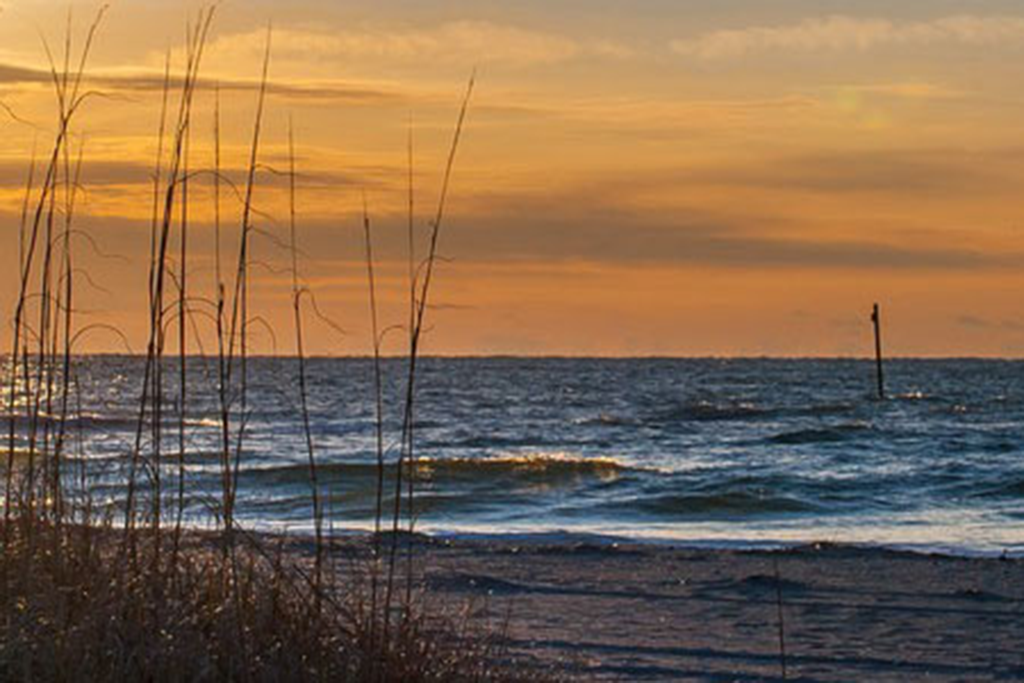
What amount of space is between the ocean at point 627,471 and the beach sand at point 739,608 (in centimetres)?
130

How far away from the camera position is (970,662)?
7.68m

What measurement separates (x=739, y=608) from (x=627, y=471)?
531 inches

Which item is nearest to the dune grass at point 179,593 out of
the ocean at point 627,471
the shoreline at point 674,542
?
the ocean at point 627,471

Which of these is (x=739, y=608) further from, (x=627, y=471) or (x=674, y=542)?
(x=627, y=471)

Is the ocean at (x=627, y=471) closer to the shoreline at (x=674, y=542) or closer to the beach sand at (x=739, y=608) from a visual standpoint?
the shoreline at (x=674, y=542)

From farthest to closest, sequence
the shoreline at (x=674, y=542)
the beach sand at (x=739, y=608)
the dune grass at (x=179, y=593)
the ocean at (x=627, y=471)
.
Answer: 1. the ocean at (x=627, y=471)
2. the shoreline at (x=674, y=542)
3. the beach sand at (x=739, y=608)
4. the dune grass at (x=179, y=593)

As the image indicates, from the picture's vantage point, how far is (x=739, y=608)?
363 inches

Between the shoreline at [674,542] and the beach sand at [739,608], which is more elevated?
the beach sand at [739,608]

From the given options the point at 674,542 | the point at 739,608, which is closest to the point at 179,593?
the point at 739,608

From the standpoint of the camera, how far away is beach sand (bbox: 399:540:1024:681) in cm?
748

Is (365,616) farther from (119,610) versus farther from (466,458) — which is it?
(466,458)

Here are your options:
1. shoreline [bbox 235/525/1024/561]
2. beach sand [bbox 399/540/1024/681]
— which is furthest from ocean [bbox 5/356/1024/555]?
beach sand [bbox 399/540/1024/681]

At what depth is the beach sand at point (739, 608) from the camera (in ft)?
24.5

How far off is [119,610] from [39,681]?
0.40 metres
